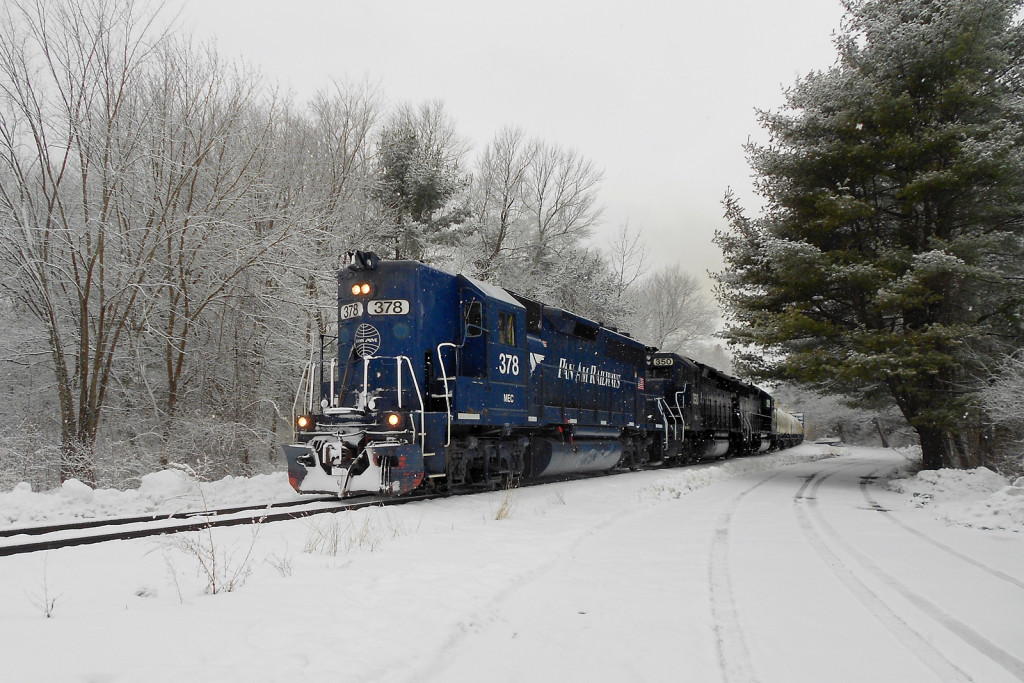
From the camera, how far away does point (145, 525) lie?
7043 mm

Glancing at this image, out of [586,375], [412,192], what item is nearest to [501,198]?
[412,192]

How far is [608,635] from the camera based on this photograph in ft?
13.7

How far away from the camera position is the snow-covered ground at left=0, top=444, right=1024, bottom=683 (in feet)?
11.4

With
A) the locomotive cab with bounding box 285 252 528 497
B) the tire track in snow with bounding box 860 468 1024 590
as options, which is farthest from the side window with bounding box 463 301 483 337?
the tire track in snow with bounding box 860 468 1024 590

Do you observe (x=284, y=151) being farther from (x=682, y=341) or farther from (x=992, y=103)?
(x=682, y=341)

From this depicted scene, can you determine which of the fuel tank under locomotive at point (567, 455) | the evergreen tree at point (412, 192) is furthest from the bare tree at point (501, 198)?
the fuel tank under locomotive at point (567, 455)

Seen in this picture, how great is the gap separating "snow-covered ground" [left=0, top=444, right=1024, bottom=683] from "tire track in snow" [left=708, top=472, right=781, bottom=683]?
17 millimetres

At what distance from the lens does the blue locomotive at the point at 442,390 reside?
9.12m

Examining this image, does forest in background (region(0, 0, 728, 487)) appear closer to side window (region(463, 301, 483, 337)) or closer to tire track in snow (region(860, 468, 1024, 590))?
side window (region(463, 301, 483, 337))

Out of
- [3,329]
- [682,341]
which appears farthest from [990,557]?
[682,341]

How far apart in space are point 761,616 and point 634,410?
13.3 metres

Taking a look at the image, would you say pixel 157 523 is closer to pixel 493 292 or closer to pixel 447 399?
pixel 447 399

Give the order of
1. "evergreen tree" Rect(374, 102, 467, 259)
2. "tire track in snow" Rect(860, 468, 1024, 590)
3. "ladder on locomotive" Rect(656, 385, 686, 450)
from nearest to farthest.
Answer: "tire track in snow" Rect(860, 468, 1024, 590)
"ladder on locomotive" Rect(656, 385, 686, 450)
"evergreen tree" Rect(374, 102, 467, 259)

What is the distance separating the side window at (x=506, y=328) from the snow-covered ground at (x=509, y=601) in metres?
3.40
